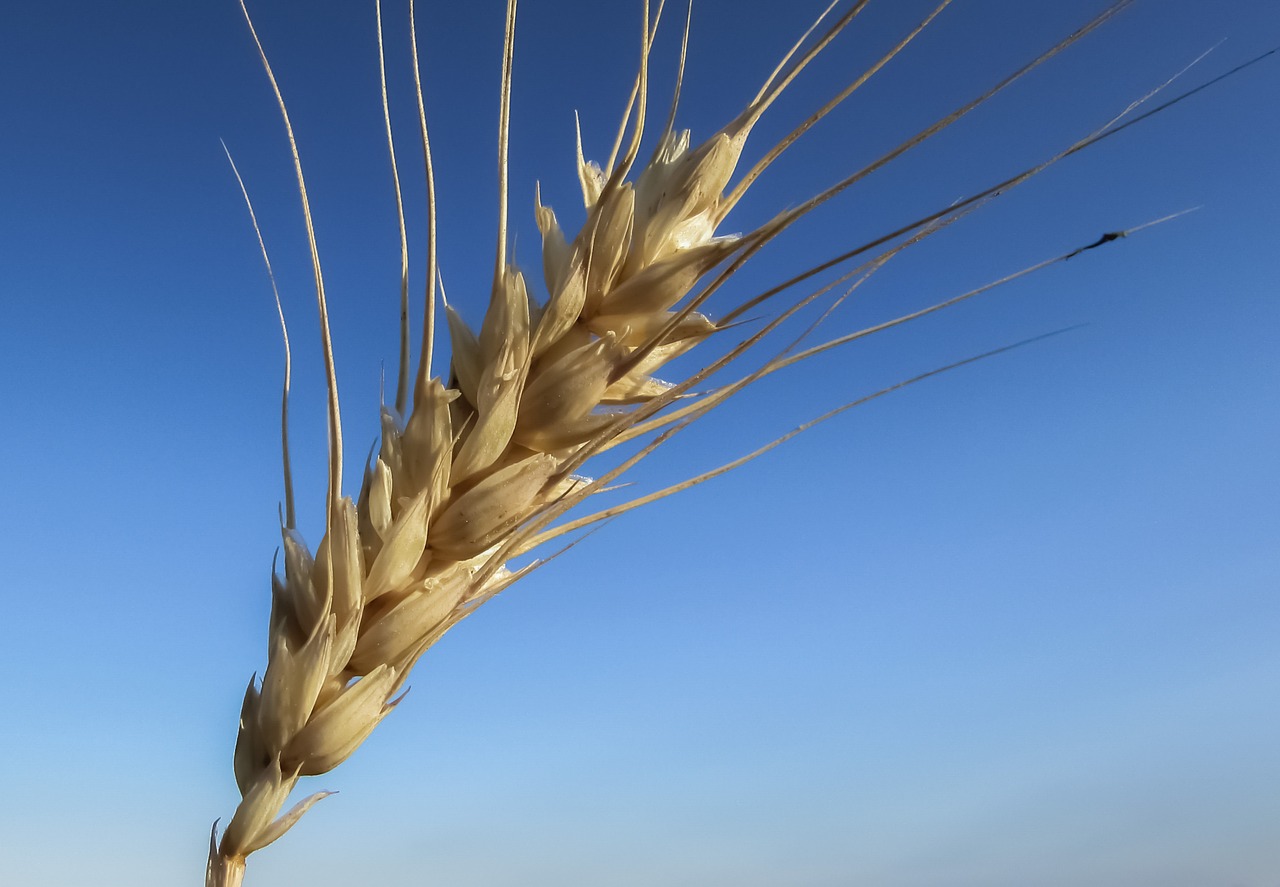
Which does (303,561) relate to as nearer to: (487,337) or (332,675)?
(332,675)

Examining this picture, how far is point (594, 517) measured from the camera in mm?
1238

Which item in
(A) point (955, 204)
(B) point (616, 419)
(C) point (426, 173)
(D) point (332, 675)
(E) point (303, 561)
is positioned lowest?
(D) point (332, 675)

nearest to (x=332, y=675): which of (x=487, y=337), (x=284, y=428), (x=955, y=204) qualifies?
(x=284, y=428)

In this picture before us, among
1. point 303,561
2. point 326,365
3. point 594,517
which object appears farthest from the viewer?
point 594,517

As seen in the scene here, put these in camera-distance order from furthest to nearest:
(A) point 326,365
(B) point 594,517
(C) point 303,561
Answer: (B) point 594,517, (C) point 303,561, (A) point 326,365

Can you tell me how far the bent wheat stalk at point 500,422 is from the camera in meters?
1.05

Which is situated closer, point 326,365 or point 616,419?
point 326,365

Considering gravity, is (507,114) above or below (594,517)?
above

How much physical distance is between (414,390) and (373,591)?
0.83 feet

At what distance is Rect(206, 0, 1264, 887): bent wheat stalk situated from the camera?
105 centimetres

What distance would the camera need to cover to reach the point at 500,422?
3.85ft

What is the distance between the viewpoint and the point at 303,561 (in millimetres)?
1133

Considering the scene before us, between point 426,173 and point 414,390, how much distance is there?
265mm

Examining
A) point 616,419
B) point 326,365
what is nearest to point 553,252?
point 616,419
